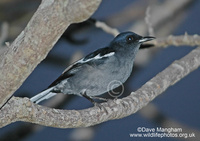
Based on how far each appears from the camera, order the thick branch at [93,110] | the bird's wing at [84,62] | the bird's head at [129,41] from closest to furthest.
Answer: the thick branch at [93,110] < the bird's wing at [84,62] < the bird's head at [129,41]

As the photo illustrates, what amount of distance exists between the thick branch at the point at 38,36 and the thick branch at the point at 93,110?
125 mm

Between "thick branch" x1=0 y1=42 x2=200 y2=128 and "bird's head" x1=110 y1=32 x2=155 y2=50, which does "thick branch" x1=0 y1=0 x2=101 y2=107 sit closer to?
"thick branch" x1=0 y1=42 x2=200 y2=128

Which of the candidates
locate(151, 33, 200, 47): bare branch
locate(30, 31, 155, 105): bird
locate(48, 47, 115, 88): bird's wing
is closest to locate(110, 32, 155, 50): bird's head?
locate(30, 31, 155, 105): bird

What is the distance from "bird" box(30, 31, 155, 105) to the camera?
253 cm

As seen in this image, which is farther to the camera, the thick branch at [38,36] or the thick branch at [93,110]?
the thick branch at [93,110]

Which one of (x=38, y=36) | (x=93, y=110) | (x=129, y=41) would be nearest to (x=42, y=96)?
(x=93, y=110)

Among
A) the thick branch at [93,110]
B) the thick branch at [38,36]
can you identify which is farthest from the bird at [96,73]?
the thick branch at [38,36]

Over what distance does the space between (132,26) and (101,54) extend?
125cm

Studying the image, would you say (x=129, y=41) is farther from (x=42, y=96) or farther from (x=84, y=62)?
(x=42, y=96)

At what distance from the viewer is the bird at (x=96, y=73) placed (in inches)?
99.5

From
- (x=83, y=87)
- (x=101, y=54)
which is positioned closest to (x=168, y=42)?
(x=101, y=54)

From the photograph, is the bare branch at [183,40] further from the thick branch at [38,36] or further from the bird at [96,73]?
the thick branch at [38,36]

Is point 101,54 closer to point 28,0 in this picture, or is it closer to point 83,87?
A: point 83,87

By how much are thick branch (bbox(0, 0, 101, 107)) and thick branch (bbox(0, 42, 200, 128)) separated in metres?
0.13
